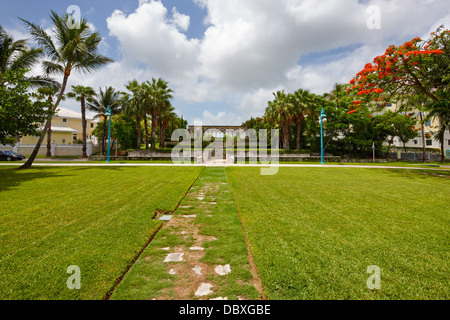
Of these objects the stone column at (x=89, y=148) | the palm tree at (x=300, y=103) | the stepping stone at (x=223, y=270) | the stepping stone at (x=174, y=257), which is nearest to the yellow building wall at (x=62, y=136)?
the stone column at (x=89, y=148)

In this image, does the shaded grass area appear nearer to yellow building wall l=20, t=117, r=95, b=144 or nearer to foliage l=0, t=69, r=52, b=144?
foliage l=0, t=69, r=52, b=144

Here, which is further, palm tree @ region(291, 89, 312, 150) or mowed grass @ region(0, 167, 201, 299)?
palm tree @ region(291, 89, 312, 150)

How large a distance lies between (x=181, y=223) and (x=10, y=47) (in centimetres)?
1993

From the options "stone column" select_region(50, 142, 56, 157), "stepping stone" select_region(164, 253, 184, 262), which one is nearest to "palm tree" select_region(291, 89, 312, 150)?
"stepping stone" select_region(164, 253, 184, 262)

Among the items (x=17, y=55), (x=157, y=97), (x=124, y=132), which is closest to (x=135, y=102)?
(x=157, y=97)

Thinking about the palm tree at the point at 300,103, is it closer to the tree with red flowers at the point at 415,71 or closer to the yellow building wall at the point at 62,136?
the tree with red flowers at the point at 415,71

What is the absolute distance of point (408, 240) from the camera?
357 cm

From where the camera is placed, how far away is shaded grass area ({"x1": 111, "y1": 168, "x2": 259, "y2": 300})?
2240 mm

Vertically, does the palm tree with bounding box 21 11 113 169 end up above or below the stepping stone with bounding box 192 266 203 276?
above

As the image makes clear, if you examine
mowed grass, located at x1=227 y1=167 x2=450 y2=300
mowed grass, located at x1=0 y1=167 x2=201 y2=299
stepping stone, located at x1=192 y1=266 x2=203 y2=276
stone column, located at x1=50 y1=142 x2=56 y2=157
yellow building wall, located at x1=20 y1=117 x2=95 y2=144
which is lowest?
stepping stone, located at x1=192 y1=266 x2=203 y2=276

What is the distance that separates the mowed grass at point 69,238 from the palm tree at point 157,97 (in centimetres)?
2464

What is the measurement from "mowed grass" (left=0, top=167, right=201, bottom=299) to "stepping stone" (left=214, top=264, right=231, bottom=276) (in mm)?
1223
